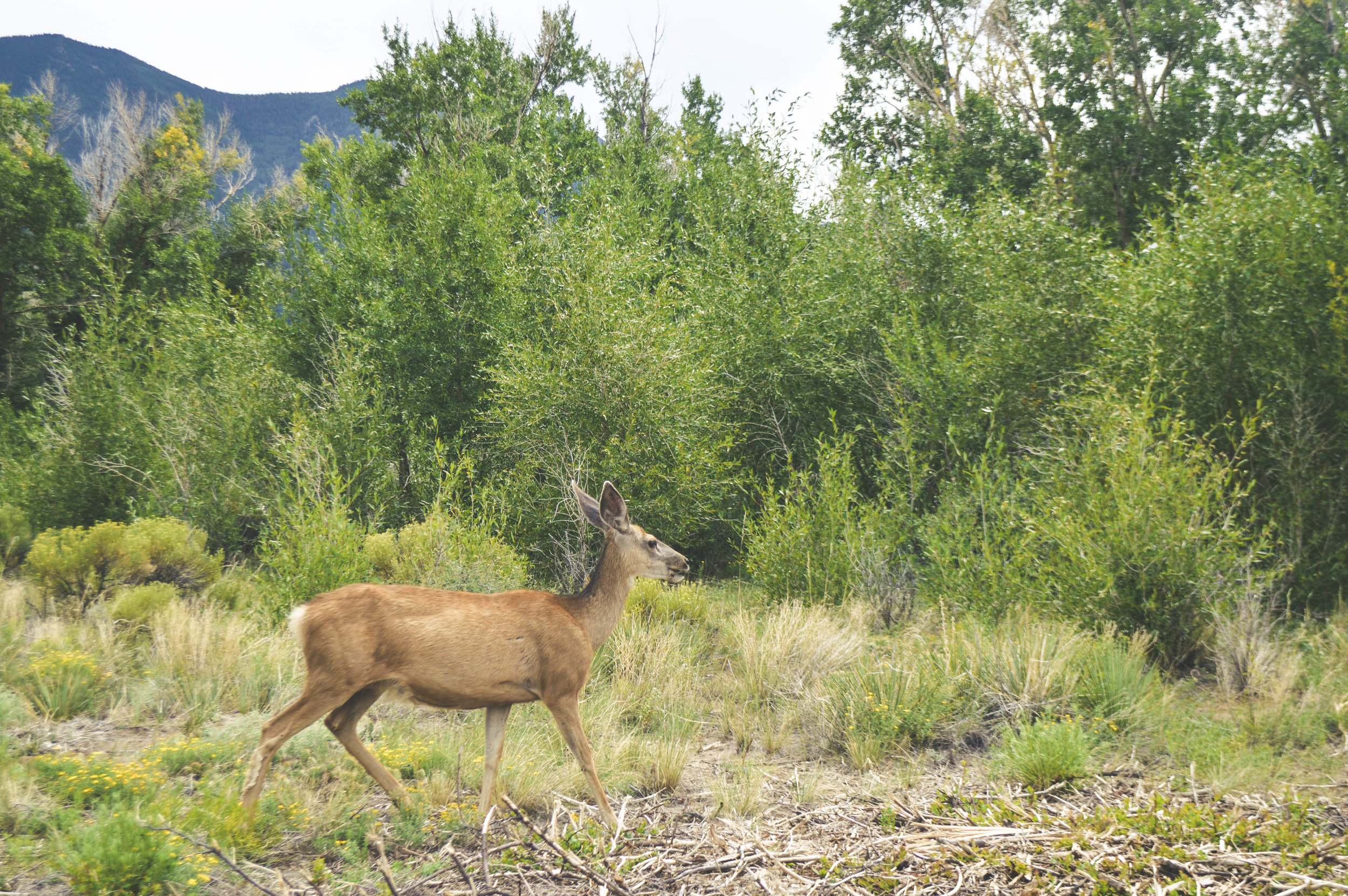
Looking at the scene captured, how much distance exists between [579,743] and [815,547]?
730cm

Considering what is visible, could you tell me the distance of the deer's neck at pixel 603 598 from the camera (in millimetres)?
5445

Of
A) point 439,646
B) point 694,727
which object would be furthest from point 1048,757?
point 439,646

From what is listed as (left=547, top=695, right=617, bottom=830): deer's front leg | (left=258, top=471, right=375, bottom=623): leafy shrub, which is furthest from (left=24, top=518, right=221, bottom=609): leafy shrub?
(left=547, top=695, right=617, bottom=830): deer's front leg

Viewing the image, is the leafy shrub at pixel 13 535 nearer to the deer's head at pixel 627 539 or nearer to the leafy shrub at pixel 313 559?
the leafy shrub at pixel 313 559

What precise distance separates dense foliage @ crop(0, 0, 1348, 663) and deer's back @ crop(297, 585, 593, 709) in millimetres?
4943

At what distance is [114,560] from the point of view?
12039 millimetres

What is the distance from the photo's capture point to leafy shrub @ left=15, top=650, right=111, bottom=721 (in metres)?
6.89

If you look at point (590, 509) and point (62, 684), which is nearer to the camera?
point (590, 509)

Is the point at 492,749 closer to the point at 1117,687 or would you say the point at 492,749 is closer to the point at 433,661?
the point at 433,661

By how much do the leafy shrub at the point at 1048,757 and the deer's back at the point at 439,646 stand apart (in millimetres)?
3036

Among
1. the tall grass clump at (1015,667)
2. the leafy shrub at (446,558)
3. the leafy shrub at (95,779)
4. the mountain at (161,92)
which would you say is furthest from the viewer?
the mountain at (161,92)

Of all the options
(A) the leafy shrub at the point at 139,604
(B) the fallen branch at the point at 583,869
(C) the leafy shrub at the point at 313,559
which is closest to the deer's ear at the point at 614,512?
(B) the fallen branch at the point at 583,869

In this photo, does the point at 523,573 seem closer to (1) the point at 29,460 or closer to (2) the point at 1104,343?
(2) the point at 1104,343

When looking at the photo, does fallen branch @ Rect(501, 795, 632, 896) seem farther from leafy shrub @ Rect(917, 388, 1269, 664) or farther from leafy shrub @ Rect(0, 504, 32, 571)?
leafy shrub @ Rect(0, 504, 32, 571)
